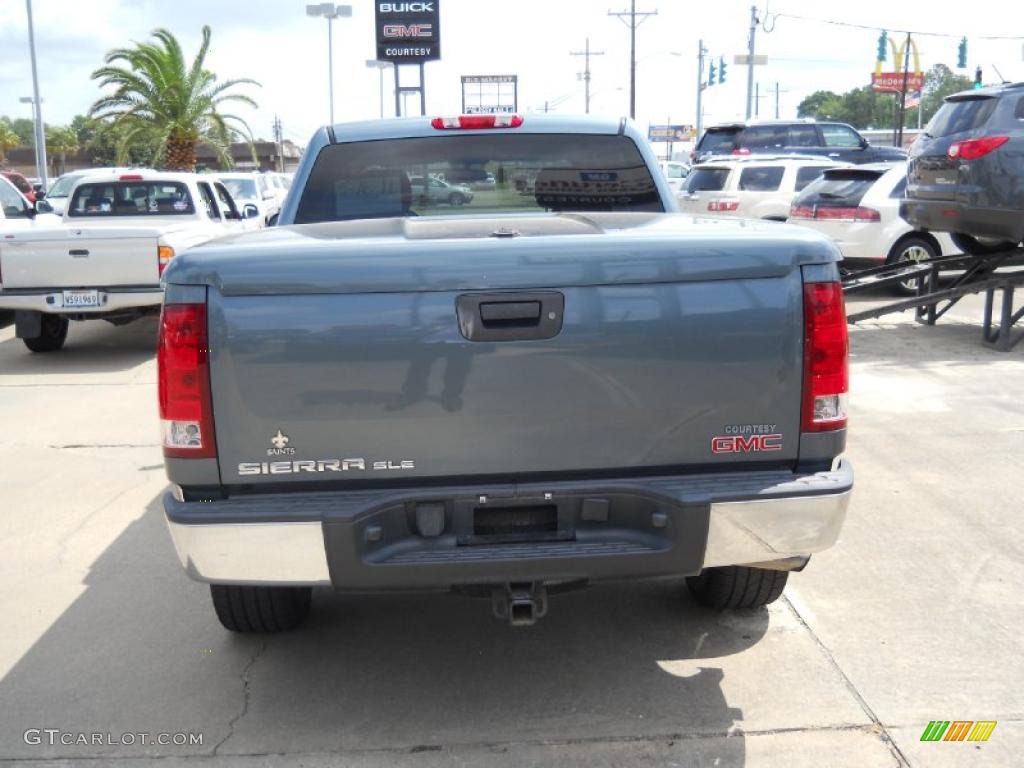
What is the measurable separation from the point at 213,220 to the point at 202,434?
1004 centimetres

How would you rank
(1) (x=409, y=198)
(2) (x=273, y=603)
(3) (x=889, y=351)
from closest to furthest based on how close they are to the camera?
1. (2) (x=273, y=603)
2. (1) (x=409, y=198)
3. (3) (x=889, y=351)

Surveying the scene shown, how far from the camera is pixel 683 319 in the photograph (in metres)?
3.19

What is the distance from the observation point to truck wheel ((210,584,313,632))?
13.3 feet

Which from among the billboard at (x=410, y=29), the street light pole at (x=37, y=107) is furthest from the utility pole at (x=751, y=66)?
the street light pole at (x=37, y=107)

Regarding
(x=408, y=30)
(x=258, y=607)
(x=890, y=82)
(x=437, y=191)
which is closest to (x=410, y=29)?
(x=408, y=30)

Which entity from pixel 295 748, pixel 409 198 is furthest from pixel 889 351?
pixel 295 748

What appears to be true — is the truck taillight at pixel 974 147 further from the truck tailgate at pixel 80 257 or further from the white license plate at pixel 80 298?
the white license plate at pixel 80 298

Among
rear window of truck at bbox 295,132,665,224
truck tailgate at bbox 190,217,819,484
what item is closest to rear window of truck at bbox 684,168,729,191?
rear window of truck at bbox 295,132,665,224

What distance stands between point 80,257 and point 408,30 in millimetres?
27928

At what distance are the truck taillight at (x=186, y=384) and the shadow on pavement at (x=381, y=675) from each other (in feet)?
3.35

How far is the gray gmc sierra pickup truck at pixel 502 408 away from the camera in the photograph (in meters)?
3.13

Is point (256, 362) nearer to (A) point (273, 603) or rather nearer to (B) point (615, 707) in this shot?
(A) point (273, 603)

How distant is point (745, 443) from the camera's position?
3266mm

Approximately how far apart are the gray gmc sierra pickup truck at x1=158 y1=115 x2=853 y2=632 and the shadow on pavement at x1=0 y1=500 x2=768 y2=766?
0.59 metres
